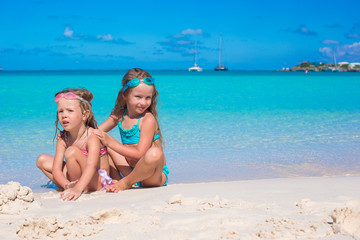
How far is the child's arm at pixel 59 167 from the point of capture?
332 cm

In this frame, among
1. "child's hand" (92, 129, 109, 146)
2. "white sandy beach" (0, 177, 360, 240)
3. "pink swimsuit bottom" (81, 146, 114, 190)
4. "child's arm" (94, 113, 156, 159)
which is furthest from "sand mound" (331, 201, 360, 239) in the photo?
"pink swimsuit bottom" (81, 146, 114, 190)

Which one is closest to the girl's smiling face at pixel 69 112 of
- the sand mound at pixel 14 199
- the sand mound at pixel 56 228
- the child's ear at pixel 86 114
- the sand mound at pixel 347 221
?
the child's ear at pixel 86 114

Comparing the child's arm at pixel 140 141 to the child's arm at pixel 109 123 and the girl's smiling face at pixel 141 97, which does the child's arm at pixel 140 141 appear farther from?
the child's arm at pixel 109 123

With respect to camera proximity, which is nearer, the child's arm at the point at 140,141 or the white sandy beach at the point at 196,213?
the white sandy beach at the point at 196,213

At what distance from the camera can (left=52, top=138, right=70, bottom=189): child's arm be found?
3.32m

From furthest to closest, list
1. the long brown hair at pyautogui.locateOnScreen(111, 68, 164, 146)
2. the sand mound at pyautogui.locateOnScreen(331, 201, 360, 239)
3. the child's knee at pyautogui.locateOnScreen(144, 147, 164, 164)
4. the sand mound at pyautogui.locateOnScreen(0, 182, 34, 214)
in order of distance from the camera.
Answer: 1. the long brown hair at pyautogui.locateOnScreen(111, 68, 164, 146)
2. the child's knee at pyautogui.locateOnScreen(144, 147, 164, 164)
3. the sand mound at pyautogui.locateOnScreen(0, 182, 34, 214)
4. the sand mound at pyautogui.locateOnScreen(331, 201, 360, 239)

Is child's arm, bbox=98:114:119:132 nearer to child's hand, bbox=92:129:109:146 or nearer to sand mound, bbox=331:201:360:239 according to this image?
child's hand, bbox=92:129:109:146

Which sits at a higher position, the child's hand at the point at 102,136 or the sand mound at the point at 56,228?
the child's hand at the point at 102,136

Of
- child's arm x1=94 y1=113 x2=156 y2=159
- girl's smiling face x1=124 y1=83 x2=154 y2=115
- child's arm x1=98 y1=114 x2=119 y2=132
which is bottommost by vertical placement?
child's arm x1=94 y1=113 x2=156 y2=159

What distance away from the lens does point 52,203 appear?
293cm

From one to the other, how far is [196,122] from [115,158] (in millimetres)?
4763

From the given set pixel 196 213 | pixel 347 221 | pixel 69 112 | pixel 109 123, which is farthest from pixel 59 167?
pixel 347 221

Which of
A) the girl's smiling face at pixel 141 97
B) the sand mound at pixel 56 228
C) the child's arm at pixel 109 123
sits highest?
the girl's smiling face at pixel 141 97

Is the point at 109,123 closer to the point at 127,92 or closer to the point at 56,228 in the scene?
the point at 127,92
